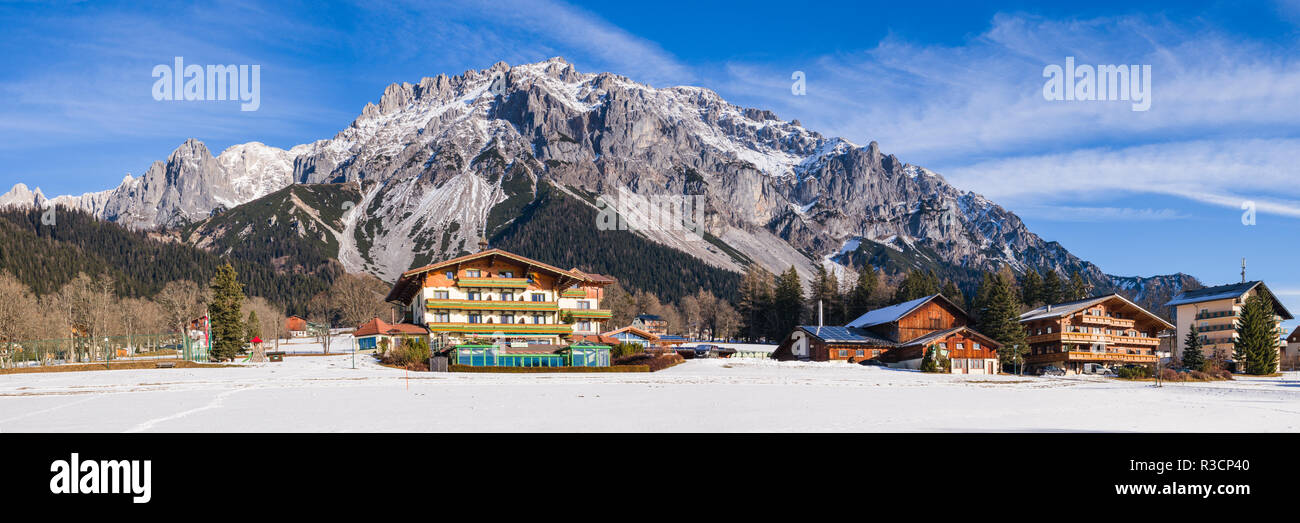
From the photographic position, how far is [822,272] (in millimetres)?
139875

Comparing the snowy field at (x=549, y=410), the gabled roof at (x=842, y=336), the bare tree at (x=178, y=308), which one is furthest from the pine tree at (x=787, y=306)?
the snowy field at (x=549, y=410)

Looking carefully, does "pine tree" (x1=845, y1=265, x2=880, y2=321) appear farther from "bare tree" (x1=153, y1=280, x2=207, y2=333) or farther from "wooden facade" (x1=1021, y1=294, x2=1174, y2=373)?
"bare tree" (x1=153, y1=280, x2=207, y2=333)

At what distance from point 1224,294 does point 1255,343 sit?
70.8 feet

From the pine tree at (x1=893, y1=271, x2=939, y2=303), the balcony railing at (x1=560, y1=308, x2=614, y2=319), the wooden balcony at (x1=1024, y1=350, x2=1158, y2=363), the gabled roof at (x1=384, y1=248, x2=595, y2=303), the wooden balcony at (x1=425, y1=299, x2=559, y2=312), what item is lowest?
the wooden balcony at (x1=1024, y1=350, x2=1158, y2=363)

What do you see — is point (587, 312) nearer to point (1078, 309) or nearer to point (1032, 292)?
point (1078, 309)

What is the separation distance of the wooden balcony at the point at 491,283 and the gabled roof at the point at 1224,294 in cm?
8534

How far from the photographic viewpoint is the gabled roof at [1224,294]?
323 ft

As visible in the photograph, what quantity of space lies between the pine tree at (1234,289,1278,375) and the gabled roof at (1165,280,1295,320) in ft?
47.5

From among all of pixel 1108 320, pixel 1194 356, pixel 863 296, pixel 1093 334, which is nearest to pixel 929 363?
pixel 1194 356

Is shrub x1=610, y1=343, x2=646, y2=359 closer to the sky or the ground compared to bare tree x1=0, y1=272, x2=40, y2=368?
closer to the ground

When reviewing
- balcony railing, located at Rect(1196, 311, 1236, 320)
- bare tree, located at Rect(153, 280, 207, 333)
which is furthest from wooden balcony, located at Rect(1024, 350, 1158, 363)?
bare tree, located at Rect(153, 280, 207, 333)

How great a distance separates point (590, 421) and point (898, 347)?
65261mm

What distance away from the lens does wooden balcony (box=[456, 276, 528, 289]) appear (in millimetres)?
81562

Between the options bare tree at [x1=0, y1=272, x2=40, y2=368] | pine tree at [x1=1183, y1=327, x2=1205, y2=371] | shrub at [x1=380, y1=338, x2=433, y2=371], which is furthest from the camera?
pine tree at [x1=1183, y1=327, x2=1205, y2=371]
